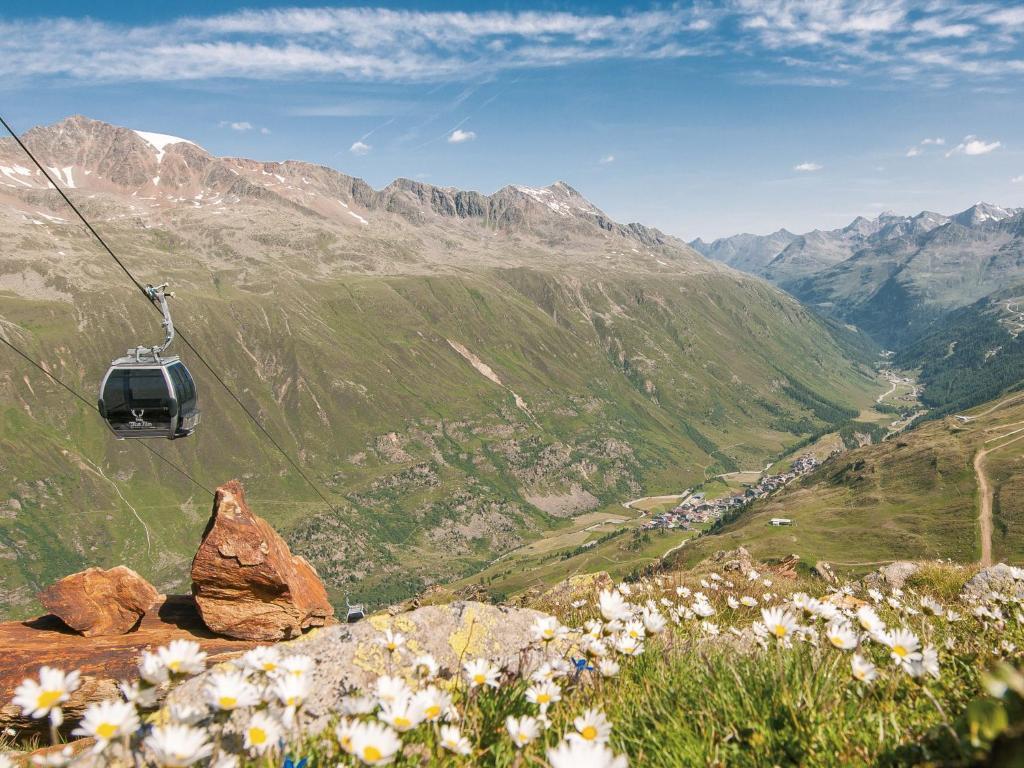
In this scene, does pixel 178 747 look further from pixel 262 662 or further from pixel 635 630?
pixel 635 630

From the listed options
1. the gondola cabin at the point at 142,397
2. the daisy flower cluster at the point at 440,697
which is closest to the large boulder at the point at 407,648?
the daisy flower cluster at the point at 440,697

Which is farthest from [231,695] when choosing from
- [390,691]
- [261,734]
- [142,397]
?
[142,397]

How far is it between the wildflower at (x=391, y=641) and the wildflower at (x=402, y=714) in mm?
1652

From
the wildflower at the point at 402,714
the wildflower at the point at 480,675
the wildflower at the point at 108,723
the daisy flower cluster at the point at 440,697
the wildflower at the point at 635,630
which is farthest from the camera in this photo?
the wildflower at the point at 635,630

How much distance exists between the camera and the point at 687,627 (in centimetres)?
780

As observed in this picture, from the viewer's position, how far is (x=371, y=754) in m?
2.68

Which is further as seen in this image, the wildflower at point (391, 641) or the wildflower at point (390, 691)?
the wildflower at point (391, 641)

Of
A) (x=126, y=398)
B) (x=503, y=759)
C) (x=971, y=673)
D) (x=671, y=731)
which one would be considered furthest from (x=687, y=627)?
(x=126, y=398)

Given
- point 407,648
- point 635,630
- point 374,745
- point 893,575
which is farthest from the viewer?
point 893,575

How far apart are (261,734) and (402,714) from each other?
0.76m

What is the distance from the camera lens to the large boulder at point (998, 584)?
865 cm

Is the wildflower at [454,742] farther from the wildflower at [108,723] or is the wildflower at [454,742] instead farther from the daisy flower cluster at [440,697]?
the wildflower at [108,723]

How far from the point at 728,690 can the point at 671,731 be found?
704mm

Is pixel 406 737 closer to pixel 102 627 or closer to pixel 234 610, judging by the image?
pixel 234 610
